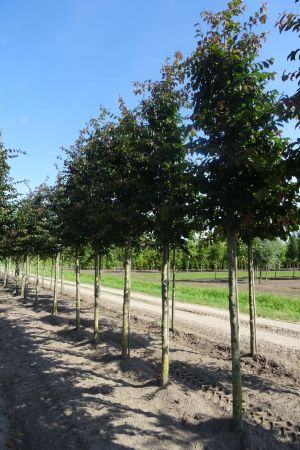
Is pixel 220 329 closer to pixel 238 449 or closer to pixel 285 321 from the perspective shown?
pixel 285 321

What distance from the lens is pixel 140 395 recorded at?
8805mm

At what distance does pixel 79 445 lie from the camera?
264 inches

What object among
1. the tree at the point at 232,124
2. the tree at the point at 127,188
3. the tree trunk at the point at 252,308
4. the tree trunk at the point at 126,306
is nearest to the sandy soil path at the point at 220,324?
the tree trunk at the point at 252,308

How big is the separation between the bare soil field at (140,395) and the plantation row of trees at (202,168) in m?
0.62

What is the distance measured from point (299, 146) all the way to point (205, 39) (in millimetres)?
3571

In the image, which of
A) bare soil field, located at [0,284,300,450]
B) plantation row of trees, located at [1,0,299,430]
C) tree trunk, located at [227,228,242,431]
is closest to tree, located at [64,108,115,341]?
plantation row of trees, located at [1,0,299,430]

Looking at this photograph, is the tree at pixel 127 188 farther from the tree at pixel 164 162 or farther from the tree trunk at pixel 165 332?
A: the tree trunk at pixel 165 332

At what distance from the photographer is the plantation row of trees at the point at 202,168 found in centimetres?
658

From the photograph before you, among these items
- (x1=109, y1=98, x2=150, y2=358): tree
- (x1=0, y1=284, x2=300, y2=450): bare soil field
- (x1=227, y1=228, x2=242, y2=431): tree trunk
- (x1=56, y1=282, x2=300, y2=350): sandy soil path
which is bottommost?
(x1=0, y1=284, x2=300, y2=450): bare soil field

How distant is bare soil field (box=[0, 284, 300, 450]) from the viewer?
688 centimetres

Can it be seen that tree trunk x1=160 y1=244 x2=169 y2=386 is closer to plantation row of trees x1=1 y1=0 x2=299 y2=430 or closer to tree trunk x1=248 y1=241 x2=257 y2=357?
plantation row of trees x1=1 y1=0 x2=299 y2=430

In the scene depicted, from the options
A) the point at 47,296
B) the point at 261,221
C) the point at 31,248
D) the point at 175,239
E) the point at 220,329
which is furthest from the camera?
the point at 47,296

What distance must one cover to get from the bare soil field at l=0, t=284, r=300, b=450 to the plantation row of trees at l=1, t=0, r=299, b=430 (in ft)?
2.04

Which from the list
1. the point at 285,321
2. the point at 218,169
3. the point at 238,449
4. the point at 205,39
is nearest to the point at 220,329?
the point at 285,321
